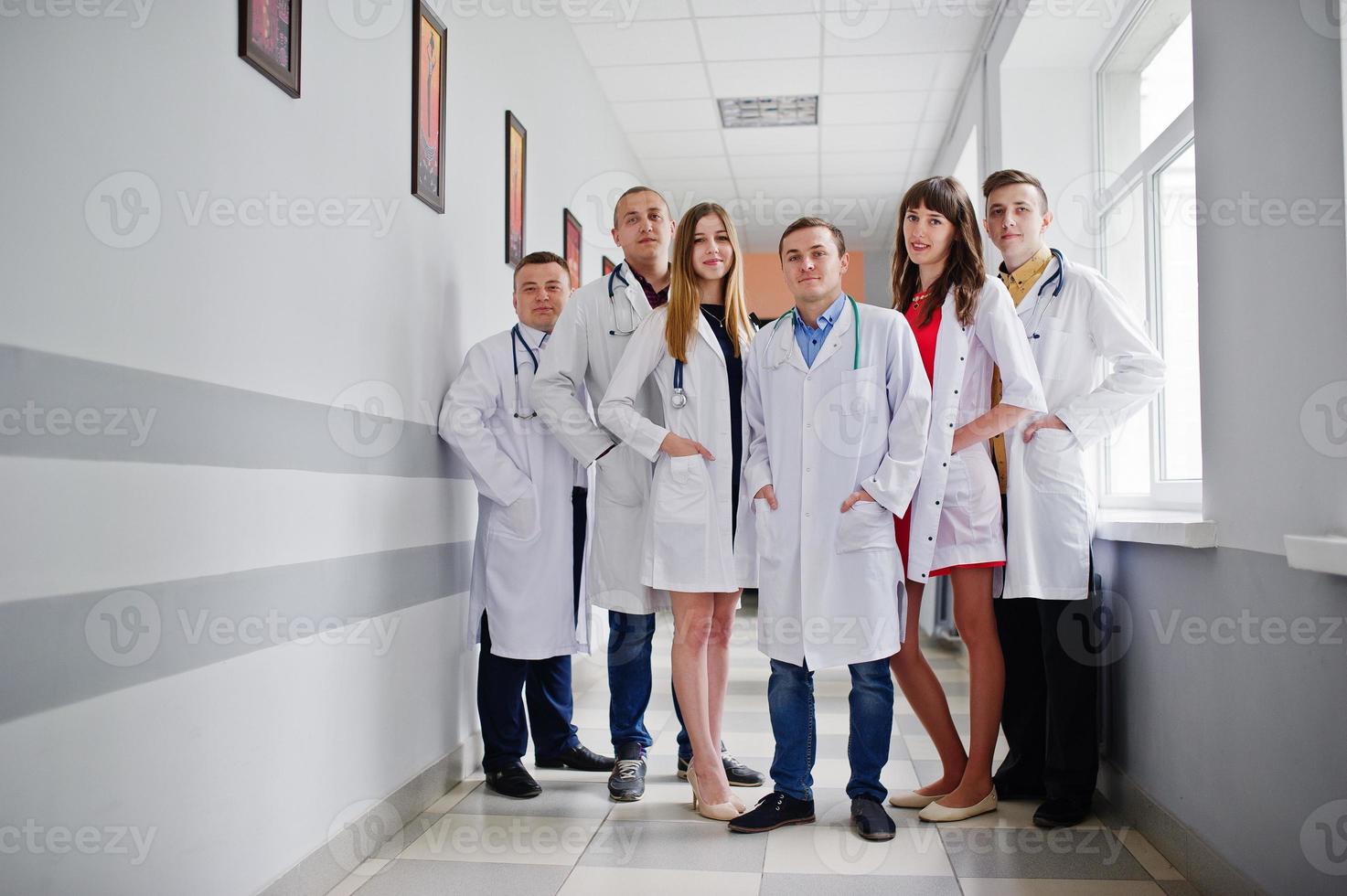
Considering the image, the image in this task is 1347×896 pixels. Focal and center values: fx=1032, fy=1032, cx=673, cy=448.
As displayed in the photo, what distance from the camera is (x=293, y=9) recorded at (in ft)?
6.15

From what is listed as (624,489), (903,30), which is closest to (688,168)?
(903,30)

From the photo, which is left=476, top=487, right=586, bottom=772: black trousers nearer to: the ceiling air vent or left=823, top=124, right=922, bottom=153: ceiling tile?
the ceiling air vent

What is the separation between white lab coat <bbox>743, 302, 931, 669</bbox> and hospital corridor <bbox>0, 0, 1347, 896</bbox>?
11mm

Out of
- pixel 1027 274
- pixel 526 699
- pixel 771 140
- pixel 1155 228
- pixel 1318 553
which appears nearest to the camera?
pixel 1318 553

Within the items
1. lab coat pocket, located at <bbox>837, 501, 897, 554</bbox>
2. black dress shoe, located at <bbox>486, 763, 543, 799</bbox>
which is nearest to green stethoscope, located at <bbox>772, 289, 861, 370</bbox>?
lab coat pocket, located at <bbox>837, 501, 897, 554</bbox>

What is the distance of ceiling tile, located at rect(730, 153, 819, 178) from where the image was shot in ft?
20.2

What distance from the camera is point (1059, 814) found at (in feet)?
7.53

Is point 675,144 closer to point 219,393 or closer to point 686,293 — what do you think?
point 686,293

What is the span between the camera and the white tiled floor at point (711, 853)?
1961mm

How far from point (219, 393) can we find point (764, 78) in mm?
3882

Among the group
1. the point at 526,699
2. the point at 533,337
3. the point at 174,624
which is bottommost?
the point at 526,699

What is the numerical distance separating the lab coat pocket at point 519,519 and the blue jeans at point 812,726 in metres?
0.74

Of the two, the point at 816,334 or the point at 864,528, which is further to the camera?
the point at 816,334

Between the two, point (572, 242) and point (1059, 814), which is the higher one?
point (572, 242)
